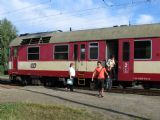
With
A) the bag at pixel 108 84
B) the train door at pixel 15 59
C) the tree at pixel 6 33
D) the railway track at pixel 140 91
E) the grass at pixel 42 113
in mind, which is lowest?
the grass at pixel 42 113

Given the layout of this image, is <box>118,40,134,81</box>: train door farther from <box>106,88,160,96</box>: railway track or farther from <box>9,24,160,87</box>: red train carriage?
<box>106,88,160,96</box>: railway track

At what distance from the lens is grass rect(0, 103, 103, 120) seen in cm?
1539

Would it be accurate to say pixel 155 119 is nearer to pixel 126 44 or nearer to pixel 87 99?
pixel 87 99

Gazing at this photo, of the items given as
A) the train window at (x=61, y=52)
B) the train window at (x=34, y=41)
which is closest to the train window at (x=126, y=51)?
the train window at (x=61, y=52)

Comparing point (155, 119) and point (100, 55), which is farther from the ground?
point (100, 55)

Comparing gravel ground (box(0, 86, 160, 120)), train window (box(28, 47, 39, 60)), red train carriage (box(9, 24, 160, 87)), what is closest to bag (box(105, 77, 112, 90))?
red train carriage (box(9, 24, 160, 87))

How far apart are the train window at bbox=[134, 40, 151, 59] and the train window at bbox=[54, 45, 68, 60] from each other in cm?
584

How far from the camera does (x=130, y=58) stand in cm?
2480

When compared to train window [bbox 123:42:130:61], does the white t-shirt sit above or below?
below

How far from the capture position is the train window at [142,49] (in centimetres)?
2395

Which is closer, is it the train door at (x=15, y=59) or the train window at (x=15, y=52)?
the train door at (x=15, y=59)

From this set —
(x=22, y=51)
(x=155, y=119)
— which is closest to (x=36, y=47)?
(x=22, y=51)

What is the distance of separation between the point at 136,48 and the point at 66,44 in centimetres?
598

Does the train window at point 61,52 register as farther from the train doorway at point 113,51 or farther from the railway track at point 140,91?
the railway track at point 140,91
